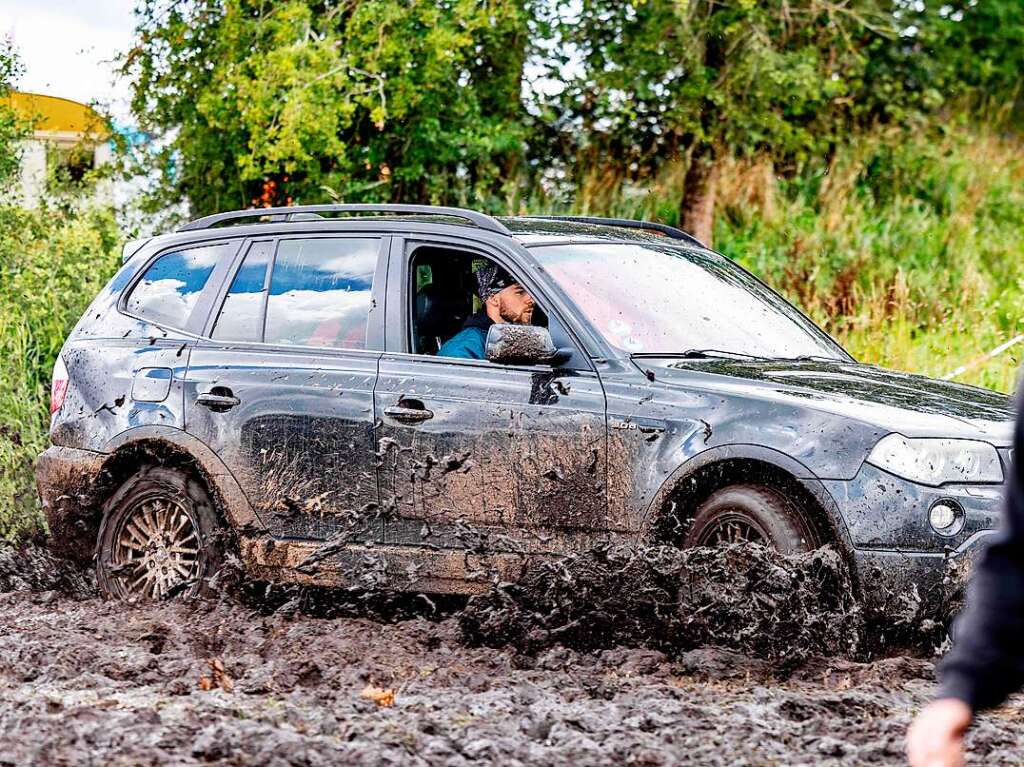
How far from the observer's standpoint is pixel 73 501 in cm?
795

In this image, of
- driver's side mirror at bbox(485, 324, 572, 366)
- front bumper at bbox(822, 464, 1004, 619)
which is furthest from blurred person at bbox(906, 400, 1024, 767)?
driver's side mirror at bbox(485, 324, 572, 366)

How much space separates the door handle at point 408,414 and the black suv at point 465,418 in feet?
0.03

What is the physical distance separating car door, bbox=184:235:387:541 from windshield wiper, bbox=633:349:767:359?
4.12 ft

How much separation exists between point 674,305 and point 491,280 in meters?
0.83

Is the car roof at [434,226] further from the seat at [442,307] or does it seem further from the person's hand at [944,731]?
the person's hand at [944,731]

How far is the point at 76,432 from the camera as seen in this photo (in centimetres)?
803

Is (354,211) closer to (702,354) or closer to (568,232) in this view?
(568,232)

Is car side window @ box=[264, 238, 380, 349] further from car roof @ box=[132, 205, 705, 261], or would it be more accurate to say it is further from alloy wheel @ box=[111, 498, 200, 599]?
alloy wheel @ box=[111, 498, 200, 599]

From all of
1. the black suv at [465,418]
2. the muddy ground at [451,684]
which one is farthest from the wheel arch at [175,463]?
the muddy ground at [451,684]

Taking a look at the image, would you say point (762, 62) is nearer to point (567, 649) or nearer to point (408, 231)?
point (408, 231)

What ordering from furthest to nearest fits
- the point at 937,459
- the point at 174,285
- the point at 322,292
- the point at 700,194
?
the point at 700,194, the point at 174,285, the point at 322,292, the point at 937,459

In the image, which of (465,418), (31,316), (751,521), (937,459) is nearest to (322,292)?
(465,418)

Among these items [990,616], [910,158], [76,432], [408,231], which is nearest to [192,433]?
[76,432]

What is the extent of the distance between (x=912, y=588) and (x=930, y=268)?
36.1ft
